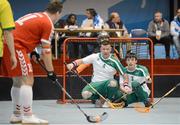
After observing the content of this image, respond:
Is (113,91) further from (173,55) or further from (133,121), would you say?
(173,55)

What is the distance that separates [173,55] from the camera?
13781mm

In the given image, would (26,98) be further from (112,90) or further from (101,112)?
(112,90)

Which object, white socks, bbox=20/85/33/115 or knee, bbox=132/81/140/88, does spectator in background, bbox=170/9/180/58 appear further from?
white socks, bbox=20/85/33/115

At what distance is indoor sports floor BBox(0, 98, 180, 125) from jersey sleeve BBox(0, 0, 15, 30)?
1402mm

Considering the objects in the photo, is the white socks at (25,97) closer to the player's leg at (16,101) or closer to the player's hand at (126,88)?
the player's leg at (16,101)

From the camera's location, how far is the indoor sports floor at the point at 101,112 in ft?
23.4

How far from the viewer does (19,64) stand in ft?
21.8

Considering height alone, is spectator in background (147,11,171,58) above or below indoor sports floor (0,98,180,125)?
above

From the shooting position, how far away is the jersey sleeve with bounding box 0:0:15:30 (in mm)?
5895

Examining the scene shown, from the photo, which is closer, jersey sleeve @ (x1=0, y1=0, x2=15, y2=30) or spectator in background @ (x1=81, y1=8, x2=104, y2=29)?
jersey sleeve @ (x1=0, y1=0, x2=15, y2=30)

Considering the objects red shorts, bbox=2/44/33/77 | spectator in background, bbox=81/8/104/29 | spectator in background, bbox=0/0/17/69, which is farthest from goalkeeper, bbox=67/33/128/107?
spectator in background, bbox=81/8/104/29

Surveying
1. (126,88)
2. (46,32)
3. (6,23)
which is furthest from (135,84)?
(6,23)

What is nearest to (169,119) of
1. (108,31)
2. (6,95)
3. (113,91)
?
(113,91)

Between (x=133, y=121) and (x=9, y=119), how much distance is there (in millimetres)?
1461
